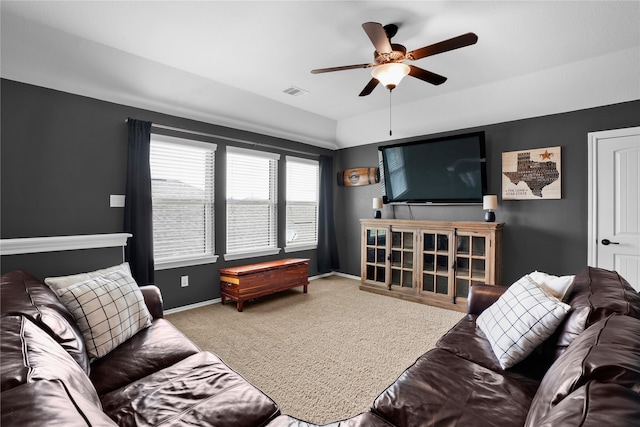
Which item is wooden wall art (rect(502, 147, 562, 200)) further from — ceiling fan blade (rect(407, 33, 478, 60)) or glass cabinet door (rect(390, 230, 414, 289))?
ceiling fan blade (rect(407, 33, 478, 60))

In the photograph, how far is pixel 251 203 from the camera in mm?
4656

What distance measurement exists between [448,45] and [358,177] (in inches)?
138

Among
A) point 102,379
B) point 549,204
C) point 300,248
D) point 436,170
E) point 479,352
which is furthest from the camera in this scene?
point 300,248

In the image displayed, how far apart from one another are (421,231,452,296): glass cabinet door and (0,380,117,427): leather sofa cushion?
4.02 meters

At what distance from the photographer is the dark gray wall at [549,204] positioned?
11.6 ft

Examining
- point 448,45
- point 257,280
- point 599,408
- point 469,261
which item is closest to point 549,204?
point 469,261

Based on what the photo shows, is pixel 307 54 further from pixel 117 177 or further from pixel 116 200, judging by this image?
pixel 116 200

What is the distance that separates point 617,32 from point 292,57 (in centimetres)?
276

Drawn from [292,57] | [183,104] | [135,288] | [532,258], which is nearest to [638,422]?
[135,288]

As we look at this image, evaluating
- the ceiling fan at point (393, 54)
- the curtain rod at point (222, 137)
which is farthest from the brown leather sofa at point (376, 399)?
the curtain rod at point (222, 137)

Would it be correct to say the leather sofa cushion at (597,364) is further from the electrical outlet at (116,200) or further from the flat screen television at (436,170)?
the electrical outlet at (116,200)

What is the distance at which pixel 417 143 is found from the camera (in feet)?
15.0

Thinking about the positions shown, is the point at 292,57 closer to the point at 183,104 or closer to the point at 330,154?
the point at 183,104

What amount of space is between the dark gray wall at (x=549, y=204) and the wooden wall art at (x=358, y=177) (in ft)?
3.84
